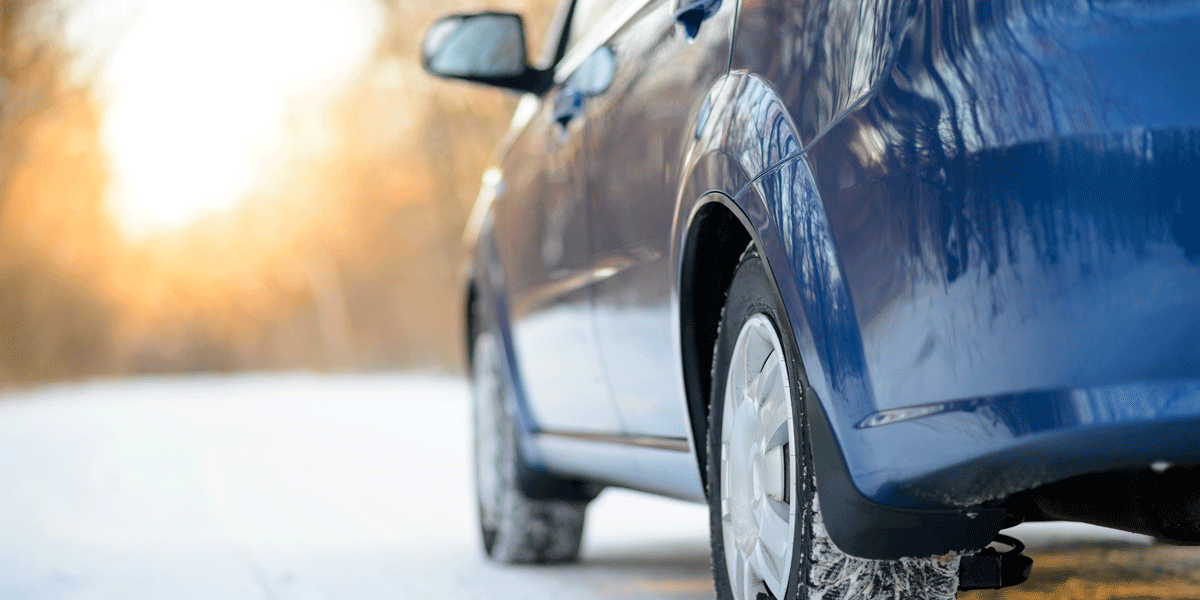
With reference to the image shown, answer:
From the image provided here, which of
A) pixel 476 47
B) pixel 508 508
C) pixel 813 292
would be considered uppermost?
pixel 476 47

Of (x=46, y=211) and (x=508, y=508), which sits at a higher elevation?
(x=46, y=211)

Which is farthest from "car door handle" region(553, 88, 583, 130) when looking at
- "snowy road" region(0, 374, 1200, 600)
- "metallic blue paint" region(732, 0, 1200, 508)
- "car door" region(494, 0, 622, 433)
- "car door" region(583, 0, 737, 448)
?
"metallic blue paint" region(732, 0, 1200, 508)

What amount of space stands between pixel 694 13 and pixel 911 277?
1.09 metres

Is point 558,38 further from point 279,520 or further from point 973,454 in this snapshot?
point 973,454

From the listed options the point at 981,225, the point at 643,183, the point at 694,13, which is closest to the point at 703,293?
the point at 643,183

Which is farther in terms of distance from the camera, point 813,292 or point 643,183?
point 643,183

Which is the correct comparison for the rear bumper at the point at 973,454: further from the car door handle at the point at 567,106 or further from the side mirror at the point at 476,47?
the side mirror at the point at 476,47

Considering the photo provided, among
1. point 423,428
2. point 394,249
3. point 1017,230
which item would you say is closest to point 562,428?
point 1017,230

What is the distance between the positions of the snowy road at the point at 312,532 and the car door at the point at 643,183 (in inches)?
38.5

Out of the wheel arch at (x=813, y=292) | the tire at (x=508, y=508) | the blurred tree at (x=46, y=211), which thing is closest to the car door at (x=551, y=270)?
the tire at (x=508, y=508)

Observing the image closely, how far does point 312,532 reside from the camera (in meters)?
5.88

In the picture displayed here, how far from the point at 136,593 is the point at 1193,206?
3.52 m

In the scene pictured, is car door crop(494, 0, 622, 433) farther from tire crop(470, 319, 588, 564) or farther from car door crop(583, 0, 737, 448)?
tire crop(470, 319, 588, 564)

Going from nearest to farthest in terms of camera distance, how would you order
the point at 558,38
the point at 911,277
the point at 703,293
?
the point at 911,277, the point at 703,293, the point at 558,38
